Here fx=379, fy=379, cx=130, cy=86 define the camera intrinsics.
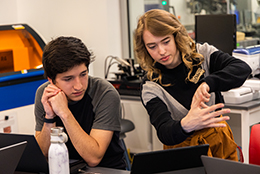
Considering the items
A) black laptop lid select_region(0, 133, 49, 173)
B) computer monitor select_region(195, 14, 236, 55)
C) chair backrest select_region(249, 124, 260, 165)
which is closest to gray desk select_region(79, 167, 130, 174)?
black laptop lid select_region(0, 133, 49, 173)

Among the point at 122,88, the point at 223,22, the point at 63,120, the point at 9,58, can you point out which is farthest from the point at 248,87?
the point at 9,58

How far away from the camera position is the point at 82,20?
3873 mm

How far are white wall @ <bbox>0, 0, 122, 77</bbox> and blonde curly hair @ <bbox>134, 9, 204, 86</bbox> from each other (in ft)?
6.40

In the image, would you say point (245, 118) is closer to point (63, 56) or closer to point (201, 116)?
point (201, 116)

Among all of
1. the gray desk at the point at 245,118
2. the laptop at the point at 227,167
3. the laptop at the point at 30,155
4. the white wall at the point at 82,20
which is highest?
the white wall at the point at 82,20

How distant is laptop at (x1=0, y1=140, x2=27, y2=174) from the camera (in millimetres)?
1302

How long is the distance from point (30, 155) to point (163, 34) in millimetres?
758

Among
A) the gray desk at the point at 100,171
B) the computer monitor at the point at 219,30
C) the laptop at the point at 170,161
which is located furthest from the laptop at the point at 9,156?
the computer monitor at the point at 219,30

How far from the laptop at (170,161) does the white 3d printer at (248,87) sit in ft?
5.06

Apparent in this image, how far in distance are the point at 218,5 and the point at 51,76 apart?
317 centimetres

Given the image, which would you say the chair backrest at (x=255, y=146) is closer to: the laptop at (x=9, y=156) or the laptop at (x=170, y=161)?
the laptop at (x=170, y=161)

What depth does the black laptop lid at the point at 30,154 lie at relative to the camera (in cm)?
149

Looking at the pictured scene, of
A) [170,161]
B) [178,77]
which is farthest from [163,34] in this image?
[170,161]

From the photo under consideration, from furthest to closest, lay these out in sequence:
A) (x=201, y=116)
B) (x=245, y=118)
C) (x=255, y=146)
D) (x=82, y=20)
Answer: (x=82, y=20) < (x=245, y=118) < (x=255, y=146) < (x=201, y=116)
